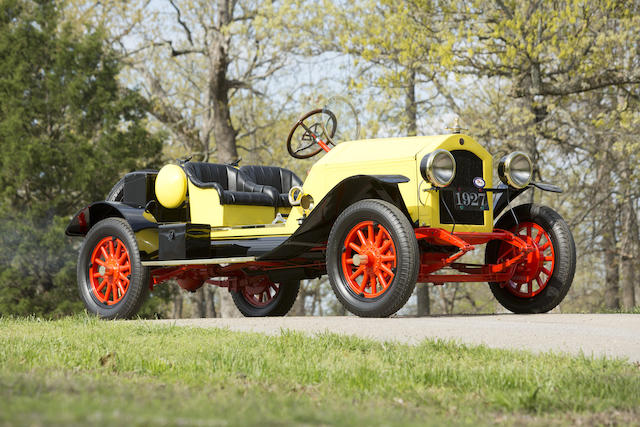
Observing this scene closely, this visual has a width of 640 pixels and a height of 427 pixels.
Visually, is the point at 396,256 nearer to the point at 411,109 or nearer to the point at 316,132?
the point at 316,132

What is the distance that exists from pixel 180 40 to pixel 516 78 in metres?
12.8

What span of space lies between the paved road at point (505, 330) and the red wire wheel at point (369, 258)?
357 mm

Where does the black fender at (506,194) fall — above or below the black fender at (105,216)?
above

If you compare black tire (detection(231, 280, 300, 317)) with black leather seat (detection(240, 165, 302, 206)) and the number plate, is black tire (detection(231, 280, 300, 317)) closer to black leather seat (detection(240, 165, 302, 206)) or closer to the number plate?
black leather seat (detection(240, 165, 302, 206))

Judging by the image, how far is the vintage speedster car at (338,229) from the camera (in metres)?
7.39

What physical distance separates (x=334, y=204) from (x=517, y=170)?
184cm

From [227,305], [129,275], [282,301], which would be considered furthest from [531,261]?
[227,305]

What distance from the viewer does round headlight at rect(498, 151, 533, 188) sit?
A: 8016 millimetres

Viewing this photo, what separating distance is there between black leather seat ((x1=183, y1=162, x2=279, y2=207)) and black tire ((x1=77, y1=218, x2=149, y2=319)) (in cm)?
99

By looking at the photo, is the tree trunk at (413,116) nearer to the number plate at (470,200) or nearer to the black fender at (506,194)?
the black fender at (506,194)

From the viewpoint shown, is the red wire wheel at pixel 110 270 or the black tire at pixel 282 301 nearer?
the red wire wheel at pixel 110 270

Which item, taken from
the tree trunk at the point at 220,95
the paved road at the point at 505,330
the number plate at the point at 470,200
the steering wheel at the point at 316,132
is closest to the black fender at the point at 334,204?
the number plate at the point at 470,200

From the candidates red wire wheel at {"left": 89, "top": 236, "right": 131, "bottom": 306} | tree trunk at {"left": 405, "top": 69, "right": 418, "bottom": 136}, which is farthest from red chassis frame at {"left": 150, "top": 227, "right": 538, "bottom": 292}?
tree trunk at {"left": 405, "top": 69, "right": 418, "bottom": 136}

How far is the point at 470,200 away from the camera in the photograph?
784 cm
